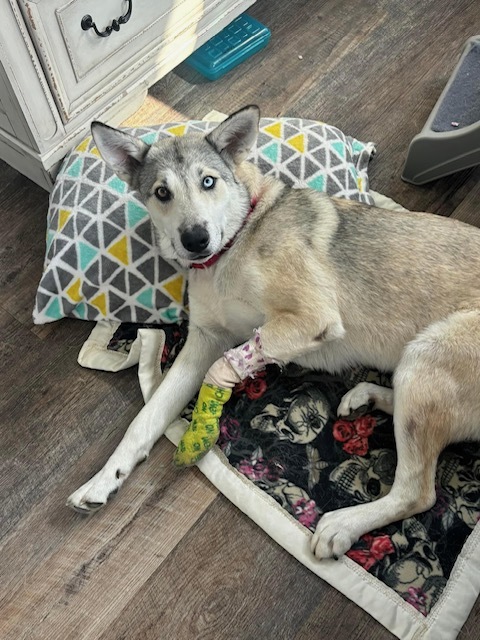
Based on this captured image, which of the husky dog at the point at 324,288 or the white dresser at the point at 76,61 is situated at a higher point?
the white dresser at the point at 76,61

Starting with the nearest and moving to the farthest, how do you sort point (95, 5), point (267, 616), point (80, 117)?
1. point (267, 616)
2. point (95, 5)
3. point (80, 117)

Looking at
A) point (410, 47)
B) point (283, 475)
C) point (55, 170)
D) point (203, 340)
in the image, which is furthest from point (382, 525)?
point (410, 47)

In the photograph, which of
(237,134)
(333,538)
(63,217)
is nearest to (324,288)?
(237,134)

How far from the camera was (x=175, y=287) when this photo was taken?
238 centimetres

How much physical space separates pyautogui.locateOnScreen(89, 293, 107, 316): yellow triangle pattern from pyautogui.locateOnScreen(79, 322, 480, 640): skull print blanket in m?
0.12

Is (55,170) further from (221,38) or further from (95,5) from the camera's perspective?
(221,38)

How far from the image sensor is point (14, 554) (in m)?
2.04

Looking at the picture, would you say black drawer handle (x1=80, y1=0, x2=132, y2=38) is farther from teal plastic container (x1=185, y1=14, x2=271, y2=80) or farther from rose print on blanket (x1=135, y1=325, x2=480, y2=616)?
rose print on blanket (x1=135, y1=325, x2=480, y2=616)

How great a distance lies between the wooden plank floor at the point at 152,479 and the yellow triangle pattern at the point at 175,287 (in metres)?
0.33

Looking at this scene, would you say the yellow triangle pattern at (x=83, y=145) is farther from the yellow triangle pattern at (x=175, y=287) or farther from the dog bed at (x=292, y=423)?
the yellow triangle pattern at (x=175, y=287)

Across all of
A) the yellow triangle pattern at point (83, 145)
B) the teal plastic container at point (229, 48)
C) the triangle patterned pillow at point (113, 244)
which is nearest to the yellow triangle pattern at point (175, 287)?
the triangle patterned pillow at point (113, 244)

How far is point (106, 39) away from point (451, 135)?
1.39 metres

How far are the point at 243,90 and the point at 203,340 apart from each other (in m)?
1.49

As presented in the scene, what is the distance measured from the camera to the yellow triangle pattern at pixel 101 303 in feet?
7.91
